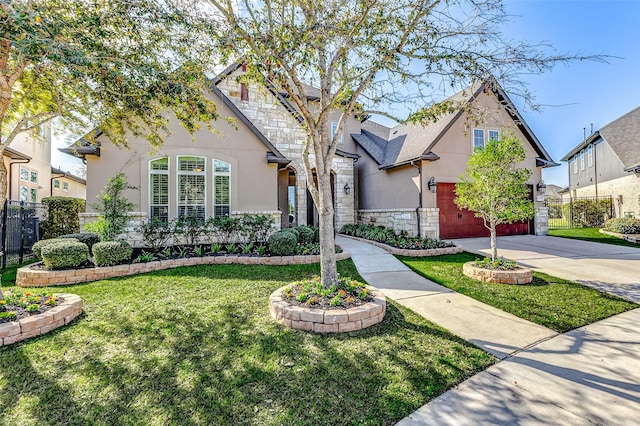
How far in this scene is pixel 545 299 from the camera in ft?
17.4

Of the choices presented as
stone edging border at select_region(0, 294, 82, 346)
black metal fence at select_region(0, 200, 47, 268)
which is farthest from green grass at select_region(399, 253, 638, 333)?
black metal fence at select_region(0, 200, 47, 268)

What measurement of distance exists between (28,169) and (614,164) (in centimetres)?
3372

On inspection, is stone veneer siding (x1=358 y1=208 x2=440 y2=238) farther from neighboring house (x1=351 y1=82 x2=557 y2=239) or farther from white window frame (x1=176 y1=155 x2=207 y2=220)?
white window frame (x1=176 y1=155 x2=207 y2=220)

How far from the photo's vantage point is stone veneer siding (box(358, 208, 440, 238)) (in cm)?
1198

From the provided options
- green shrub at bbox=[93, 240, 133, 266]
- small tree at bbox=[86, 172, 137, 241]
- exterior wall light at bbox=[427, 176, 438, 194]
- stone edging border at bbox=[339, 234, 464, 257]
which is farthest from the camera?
exterior wall light at bbox=[427, 176, 438, 194]

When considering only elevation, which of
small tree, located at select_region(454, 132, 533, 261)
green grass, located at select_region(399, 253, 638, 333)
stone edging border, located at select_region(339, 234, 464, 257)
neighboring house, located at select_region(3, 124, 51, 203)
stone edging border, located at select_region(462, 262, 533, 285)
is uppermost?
neighboring house, located at select_region(3, 124, 51, 203)

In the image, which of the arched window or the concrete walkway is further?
the arched window

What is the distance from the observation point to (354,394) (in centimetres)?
279

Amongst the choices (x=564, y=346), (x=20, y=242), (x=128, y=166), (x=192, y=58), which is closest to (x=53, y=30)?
(x=192, y=58)

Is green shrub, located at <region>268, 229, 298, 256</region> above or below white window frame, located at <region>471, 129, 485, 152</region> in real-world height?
below

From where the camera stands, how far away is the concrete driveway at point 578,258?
627cm

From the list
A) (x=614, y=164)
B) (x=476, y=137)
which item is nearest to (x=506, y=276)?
(x=476, y=137)

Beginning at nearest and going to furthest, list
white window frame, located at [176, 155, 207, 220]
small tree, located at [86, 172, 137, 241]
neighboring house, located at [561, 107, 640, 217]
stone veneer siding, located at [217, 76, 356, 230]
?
small tree, located at [86, 172, 137, 241]
white window frame, located at [176, 155, 207, 220]
stone veneer siding, located at [217, 76, 356, 230]
neighboring house, located at [561, 107, 640, 217]

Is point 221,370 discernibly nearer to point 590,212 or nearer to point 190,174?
point 190,174
